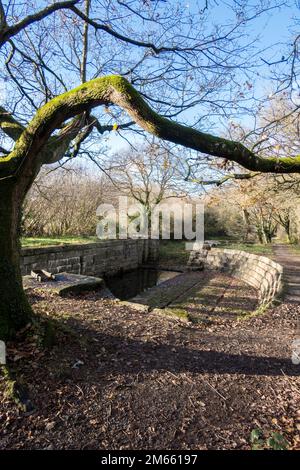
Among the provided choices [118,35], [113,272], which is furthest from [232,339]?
[113,272]

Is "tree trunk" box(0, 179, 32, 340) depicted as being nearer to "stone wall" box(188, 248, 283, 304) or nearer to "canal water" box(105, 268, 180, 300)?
"stone wall" box(188, 248, 283, 304)

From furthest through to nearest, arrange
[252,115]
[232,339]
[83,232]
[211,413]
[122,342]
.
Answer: [83,232], [252,115], [232,339], [122,342], [211,413]

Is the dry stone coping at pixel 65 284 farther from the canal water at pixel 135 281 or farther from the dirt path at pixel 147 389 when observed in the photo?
the canal water at pixel 135 281

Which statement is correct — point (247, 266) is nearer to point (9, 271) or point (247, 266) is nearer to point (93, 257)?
point (93, 257)

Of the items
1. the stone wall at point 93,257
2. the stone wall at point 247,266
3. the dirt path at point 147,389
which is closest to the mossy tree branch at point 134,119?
the dirt path at point 147,389

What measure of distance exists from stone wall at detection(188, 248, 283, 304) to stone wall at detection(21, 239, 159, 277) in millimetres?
3068

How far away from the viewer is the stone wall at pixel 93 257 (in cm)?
904

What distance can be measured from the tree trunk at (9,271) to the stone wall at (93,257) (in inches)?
208

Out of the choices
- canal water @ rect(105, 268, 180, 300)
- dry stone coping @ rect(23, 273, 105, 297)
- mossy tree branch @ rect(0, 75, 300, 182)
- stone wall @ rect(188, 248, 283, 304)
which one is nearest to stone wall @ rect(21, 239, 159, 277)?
canal water @ rect(105, 268, 180, 300)

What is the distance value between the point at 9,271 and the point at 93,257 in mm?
9197

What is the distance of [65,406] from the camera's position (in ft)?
8.61

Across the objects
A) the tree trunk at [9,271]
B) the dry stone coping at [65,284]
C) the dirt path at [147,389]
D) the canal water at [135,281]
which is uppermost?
the tree trunk at [9,271]

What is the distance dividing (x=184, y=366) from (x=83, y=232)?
48.9 ft

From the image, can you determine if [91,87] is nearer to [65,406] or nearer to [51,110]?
[51,110]
